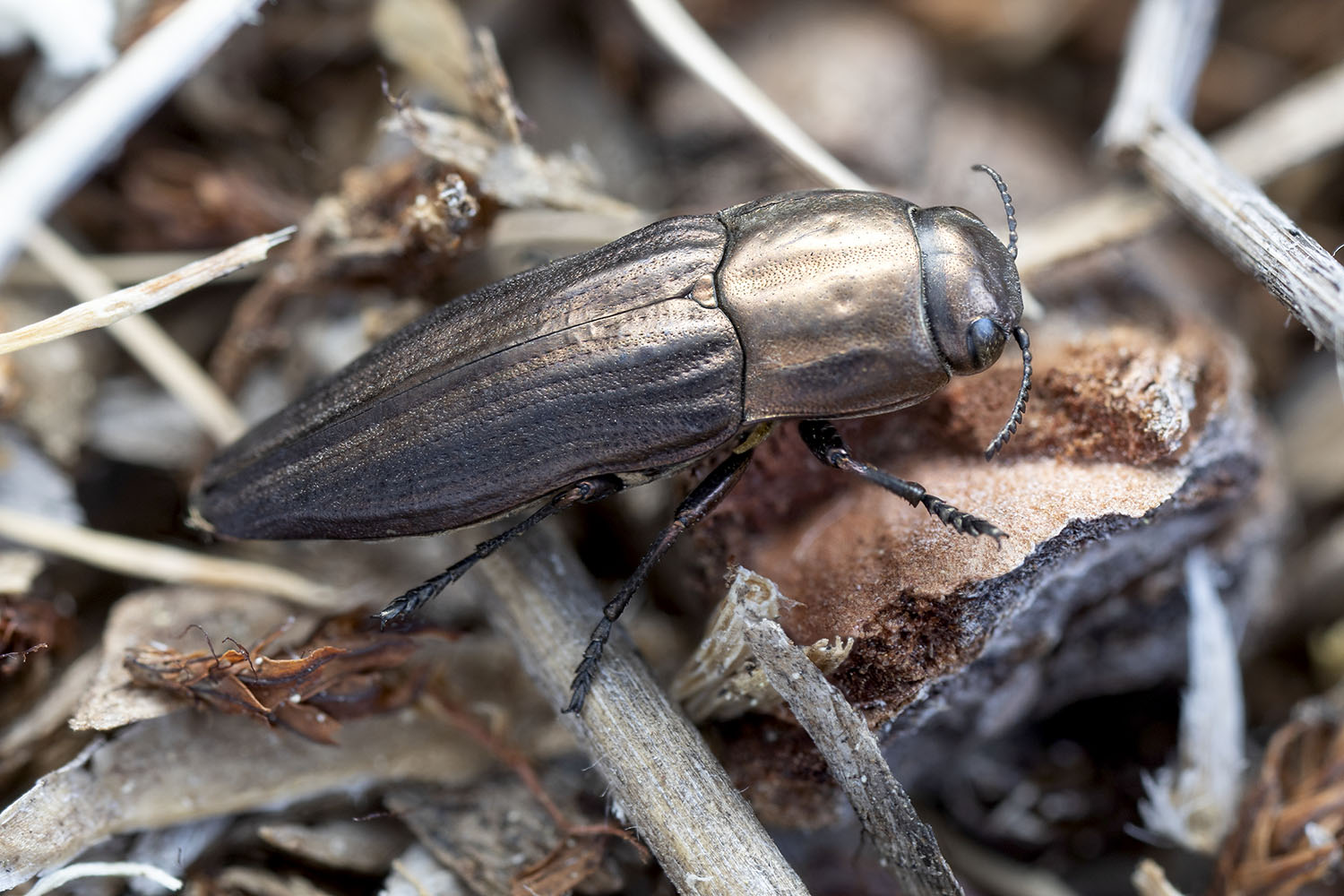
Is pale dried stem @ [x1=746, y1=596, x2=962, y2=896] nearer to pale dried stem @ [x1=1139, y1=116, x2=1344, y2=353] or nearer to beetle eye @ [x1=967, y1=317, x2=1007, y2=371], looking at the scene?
beetle eye @ [x1=967, y1=317, x2=1007, y2=371]

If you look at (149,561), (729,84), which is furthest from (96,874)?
(729,84)

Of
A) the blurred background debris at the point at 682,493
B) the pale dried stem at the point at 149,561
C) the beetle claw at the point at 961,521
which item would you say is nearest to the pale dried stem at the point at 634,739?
the blurred background debris at the point at 682,493

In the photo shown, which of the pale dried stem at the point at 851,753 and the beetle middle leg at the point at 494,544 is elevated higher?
the beetle middle leg at the point at 494,544

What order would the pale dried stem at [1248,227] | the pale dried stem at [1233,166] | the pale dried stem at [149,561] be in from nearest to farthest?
1. the pale dried stem at [1248,227]
2. the pale dried stem at [149,561]
3. the pale dried stem at [1233,166]

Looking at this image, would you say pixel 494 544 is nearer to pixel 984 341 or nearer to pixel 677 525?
pixel 677 525

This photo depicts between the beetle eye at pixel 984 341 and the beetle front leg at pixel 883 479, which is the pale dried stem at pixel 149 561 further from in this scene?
the beetle eye at pixel 984 341

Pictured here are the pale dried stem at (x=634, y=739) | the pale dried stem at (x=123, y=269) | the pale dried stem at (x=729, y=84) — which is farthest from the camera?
the pale dried stem at (x=123, y=269)
